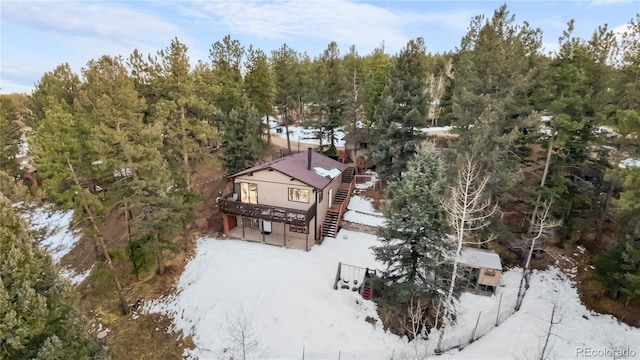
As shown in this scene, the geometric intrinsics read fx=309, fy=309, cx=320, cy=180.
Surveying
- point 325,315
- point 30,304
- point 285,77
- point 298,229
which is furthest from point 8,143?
point 325,315

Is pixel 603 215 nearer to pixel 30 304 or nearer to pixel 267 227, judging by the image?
pixel 267 227

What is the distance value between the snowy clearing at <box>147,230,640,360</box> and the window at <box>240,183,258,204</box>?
4436 mm

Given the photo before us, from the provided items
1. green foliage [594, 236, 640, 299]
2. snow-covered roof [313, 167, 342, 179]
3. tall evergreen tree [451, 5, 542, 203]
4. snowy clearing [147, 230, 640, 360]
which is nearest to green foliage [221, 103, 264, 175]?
snow-covered roof [313, 167, 342, 179]

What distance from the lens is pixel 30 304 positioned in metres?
7.53

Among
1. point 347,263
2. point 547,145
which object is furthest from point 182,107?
point 547,145

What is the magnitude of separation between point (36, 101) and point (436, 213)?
3710 cm

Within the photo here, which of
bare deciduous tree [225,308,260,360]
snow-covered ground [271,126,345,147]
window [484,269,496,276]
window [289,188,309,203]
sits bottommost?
bare deciduous tree [225,308,260,360]

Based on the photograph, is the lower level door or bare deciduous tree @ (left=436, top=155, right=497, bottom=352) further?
the lower level door

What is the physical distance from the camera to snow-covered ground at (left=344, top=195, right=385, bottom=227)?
77.5ft

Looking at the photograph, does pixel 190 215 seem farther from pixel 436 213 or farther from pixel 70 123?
pixel 436 213

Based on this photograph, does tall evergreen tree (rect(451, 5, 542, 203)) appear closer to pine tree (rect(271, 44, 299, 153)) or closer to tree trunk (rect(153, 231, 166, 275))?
tree trunk (rect(153, 231, 166, 275))

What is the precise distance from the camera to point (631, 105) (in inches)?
571

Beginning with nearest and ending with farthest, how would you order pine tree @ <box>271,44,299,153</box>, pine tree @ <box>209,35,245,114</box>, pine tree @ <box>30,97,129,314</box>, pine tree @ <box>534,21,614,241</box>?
pine tree @ <box>30,97,129,314</box>
pine tree @ <box>534,21,614,241</box>
pine tree @ <box>209,35,245,114</box>
pine tree @ <box>271,44,299,153</box>

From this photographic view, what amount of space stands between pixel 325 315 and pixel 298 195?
868 centimetres
